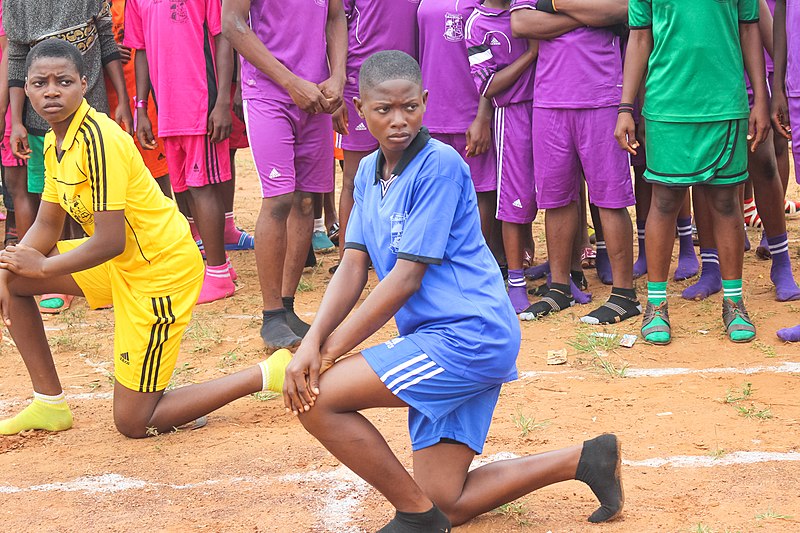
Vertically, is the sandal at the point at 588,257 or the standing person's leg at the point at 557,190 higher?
the standing person's leg at the point at 557,190

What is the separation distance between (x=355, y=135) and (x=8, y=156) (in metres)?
2.40

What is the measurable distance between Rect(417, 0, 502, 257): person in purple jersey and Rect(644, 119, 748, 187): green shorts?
4.08 feet

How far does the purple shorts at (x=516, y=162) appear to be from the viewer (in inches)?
247

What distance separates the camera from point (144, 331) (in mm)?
4520

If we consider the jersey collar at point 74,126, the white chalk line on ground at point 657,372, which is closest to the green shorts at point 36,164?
the white chalk line on ground at point 657,372

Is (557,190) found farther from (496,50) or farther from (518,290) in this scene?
(496,50)

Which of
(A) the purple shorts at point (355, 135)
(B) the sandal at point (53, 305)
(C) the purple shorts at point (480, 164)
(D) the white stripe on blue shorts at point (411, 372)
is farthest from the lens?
(B) the sandal at point (53, 305)

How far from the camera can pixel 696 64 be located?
5.40m

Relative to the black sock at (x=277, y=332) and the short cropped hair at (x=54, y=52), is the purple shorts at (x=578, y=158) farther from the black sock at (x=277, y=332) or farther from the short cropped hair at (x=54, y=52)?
the short cropped hair at (x=54, y=52)

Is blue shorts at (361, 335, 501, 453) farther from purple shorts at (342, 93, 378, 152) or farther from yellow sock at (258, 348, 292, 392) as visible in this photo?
purple shorts at (342, 93, 378, 152)

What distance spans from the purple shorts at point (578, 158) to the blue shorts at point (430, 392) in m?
2.76

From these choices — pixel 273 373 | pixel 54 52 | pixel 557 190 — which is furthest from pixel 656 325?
pixel 54 52

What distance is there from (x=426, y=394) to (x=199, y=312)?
353cm

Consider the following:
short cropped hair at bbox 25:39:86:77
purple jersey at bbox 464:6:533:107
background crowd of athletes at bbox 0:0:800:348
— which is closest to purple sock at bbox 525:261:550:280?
background crowd of athletes at bbox 0:0:800:348
